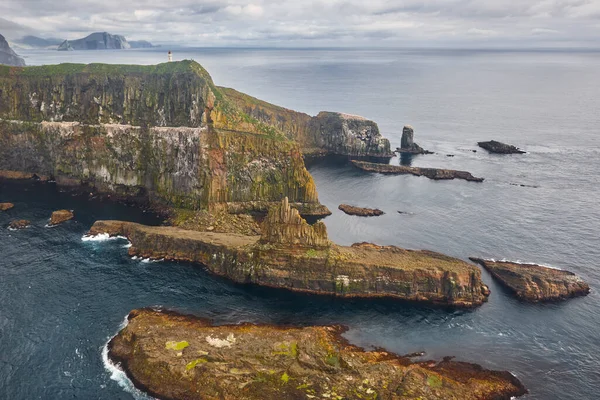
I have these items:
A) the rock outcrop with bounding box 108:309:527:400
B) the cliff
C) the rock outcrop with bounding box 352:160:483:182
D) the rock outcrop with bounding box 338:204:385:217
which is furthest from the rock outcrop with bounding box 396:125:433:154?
the rock outcrop with bounding box 108:309:527:400

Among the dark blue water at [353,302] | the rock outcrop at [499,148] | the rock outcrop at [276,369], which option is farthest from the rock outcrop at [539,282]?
the rock outcrop at [499,148]

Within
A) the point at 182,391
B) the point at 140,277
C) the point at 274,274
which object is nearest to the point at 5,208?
the point at 140,277

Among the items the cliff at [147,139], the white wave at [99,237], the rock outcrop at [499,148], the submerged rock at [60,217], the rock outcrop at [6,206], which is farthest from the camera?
the rock outcrop at [499,148]

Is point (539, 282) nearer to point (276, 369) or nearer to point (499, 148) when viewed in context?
point (276, 369)

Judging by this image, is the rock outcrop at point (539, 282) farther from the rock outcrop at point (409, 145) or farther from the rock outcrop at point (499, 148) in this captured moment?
the rock outcrop at point (499, 148)

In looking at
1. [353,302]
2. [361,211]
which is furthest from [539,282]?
[361,211]

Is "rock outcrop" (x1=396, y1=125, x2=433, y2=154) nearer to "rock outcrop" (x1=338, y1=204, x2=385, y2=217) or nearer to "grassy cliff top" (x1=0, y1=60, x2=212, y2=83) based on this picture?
"rock outcrop" (x1=338, y1=204, x2=385, y2=217)
